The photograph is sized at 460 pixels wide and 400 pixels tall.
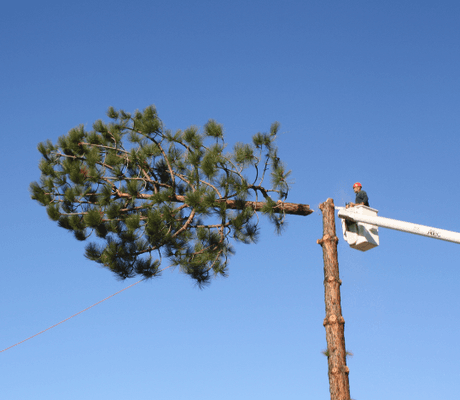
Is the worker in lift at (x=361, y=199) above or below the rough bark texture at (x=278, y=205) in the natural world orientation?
below

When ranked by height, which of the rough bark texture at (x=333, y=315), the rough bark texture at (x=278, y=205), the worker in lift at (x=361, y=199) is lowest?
the rough bark texture at (x=333, y=315)

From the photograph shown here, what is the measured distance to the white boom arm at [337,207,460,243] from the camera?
729 cm

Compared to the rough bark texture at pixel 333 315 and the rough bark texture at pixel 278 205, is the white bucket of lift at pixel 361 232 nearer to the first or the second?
the rough bark texture at pixel 333 315

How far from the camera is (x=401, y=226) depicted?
7527 millimetres

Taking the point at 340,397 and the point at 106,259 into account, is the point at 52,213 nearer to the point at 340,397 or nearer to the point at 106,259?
the point at 106,259

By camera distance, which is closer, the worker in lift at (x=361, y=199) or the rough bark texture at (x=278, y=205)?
the worker in lift at (x=361, y=199)

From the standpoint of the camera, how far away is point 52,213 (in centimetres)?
870

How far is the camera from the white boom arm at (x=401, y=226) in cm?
729

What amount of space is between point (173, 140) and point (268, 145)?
1.58 meters

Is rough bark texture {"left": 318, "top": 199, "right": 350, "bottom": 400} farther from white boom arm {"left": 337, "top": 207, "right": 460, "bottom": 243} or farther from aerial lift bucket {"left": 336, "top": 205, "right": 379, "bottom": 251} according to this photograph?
white boom arm {"left": 337, "top": 207, "right": 460, "bottom": 243}

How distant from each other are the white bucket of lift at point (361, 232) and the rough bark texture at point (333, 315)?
333 mm

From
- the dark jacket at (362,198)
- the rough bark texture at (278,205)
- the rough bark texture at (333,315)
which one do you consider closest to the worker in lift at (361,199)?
the dark jacket at (362,198)

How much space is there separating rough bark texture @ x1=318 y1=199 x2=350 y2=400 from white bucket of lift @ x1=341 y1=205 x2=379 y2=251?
333 millimetres

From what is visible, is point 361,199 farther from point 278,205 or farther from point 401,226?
point 278,205
